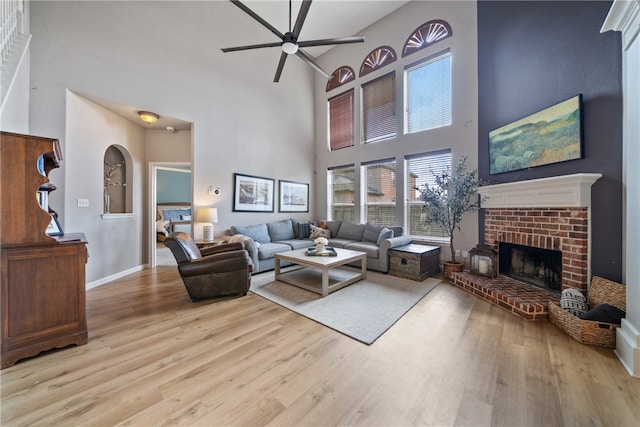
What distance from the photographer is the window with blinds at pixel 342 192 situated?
236 inches

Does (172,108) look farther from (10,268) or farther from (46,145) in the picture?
(10,268)

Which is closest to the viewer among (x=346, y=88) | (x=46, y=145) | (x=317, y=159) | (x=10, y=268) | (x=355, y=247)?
(x=10, y=268)

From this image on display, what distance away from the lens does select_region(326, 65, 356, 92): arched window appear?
591cm

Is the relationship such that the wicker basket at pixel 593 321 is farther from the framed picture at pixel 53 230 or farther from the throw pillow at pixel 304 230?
the framed picture at pixel 53 230

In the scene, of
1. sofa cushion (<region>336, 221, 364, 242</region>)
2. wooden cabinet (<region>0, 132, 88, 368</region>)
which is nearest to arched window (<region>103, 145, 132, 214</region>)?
A: wooden cabinet (<region>0, 132, 88, 368</region>)

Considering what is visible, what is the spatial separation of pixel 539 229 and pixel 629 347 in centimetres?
150

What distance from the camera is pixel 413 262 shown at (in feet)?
12.5

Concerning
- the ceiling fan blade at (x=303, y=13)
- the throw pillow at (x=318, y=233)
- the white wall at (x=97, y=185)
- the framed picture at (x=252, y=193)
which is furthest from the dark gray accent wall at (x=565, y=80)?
the white wall at (x=97, y=185)

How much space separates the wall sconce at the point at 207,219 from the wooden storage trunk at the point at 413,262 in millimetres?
3297

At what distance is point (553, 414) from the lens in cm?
132

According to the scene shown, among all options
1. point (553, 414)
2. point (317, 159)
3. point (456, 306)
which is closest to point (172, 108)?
point (317, 159)

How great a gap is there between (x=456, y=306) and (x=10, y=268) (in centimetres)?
420

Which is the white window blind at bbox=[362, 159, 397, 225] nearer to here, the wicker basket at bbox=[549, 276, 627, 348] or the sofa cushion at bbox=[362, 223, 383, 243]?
the sofa cushion at bbox=[362, 223, 383, 243]

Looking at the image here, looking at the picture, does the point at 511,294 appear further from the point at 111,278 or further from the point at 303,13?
the point at 111,278
